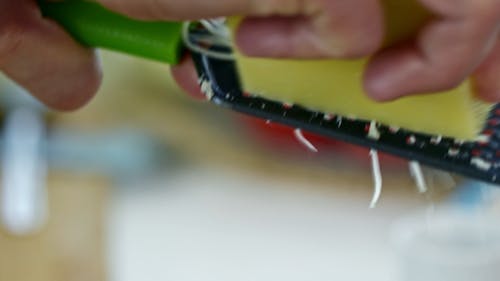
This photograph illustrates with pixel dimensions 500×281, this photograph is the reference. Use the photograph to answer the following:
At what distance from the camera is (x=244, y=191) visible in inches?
30.3

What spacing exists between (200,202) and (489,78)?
480 mm

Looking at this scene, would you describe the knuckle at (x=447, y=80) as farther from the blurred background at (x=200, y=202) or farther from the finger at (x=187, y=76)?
the blurred background at (x=200, y=202)

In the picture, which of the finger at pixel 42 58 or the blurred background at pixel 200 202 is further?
the blurred background at pixel 200 202

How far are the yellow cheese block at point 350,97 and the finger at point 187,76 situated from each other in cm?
3

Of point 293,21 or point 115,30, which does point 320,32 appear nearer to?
point 293,21

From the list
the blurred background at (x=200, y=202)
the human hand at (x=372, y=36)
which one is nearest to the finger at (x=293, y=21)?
the human hand at (x=372, y=36)

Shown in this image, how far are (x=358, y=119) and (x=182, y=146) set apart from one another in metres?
0.50

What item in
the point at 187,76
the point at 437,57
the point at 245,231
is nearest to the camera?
the point at 437,57

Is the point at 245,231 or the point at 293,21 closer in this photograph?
the point at 293,21

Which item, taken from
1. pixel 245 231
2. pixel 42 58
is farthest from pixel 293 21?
pixel 245 231

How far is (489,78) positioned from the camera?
12.3 inches

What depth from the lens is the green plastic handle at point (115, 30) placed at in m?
0.35

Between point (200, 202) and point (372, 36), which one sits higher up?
point (372, 36)

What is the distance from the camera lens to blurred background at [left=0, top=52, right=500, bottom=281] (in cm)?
69
